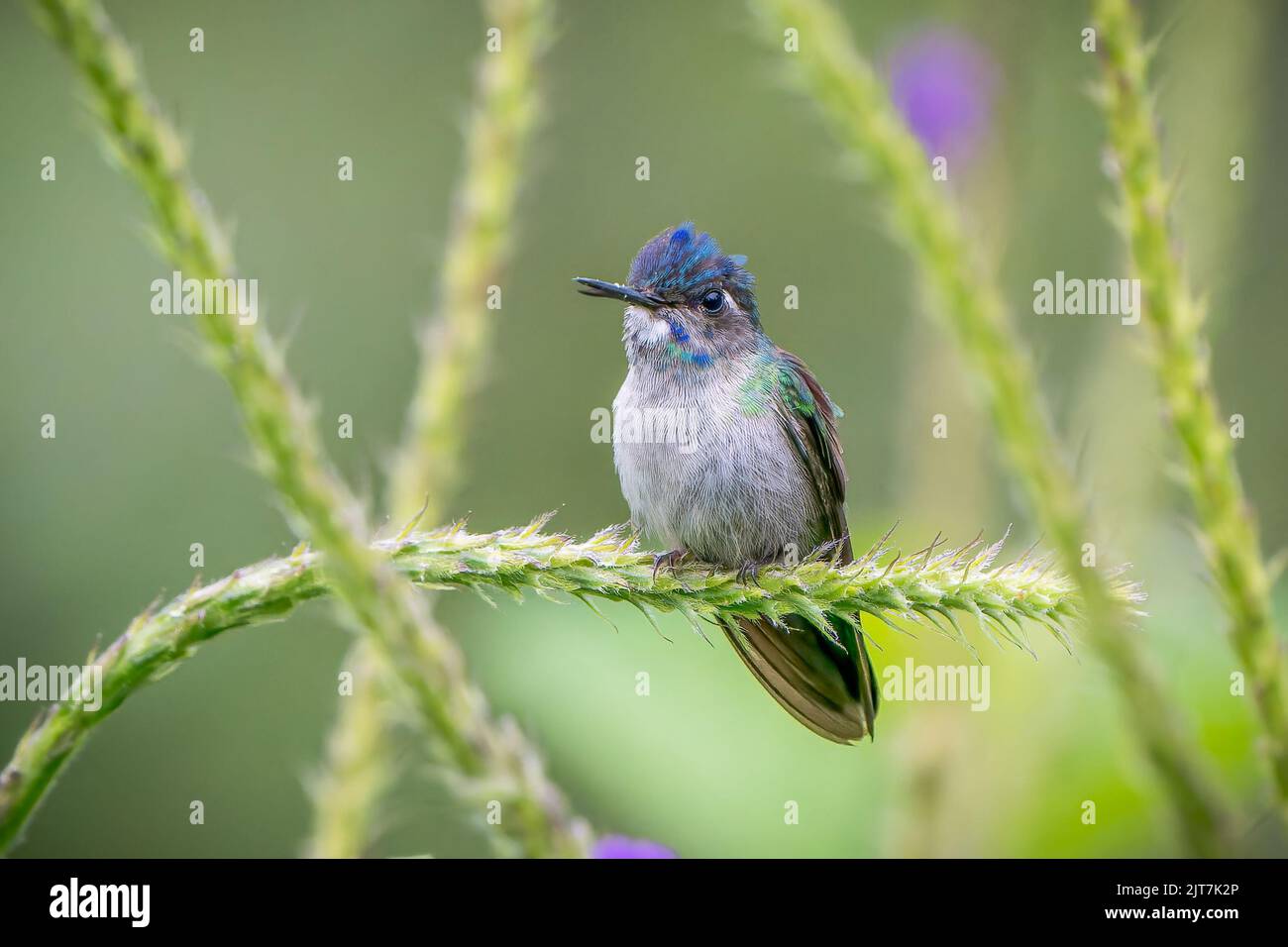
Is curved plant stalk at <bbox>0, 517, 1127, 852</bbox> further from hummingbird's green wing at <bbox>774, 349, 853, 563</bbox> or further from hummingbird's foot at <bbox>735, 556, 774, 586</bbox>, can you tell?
hummingbird's green wing at <bbox>774, 349, 853, 563</bbox>

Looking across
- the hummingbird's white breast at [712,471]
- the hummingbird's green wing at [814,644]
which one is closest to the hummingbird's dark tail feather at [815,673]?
the hummingbird's green wing at [814,644]

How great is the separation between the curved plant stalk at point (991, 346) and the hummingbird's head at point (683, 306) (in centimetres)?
250

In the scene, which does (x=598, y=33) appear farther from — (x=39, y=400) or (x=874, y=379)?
(x=39, y=400)

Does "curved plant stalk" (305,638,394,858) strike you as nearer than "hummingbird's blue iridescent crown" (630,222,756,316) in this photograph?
Yes

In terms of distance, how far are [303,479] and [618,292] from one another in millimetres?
2777

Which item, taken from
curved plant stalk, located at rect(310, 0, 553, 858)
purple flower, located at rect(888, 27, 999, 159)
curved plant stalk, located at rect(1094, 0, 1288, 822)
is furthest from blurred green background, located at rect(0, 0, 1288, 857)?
curved plant stalk, located at rect(1094, 0, 1288, 822)

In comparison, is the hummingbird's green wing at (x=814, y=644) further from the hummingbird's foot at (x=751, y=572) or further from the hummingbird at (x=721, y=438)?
the hummingbird's foot at (x=751, y=572)

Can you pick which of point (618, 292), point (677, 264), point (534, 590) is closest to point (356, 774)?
point (534, 590)

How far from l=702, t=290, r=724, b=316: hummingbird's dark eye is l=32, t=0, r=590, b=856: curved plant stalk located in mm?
3065

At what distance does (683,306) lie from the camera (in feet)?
15.3

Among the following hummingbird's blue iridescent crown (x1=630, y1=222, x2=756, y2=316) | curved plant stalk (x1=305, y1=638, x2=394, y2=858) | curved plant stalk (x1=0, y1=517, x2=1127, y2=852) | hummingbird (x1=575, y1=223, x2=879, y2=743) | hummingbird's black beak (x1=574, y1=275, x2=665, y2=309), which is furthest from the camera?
hummingbird's blue iridescent crown (x1=630, y1=222, x2=756, y2=316)

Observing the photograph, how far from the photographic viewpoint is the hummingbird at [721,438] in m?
4.33

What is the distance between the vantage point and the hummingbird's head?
15.0 ft

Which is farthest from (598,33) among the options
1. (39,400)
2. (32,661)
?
(32,661)
